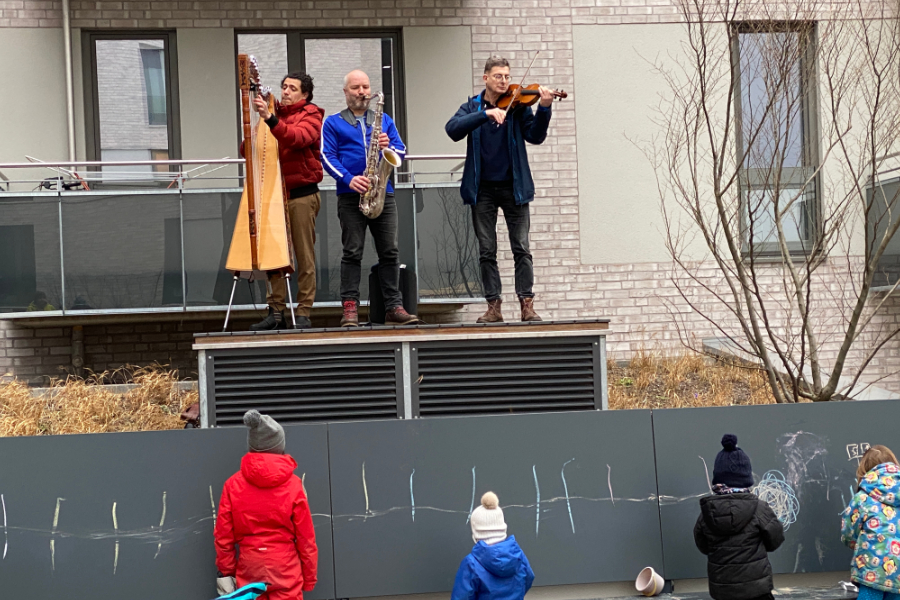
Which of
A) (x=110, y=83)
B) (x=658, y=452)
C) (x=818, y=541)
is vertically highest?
(x=110, y=83)

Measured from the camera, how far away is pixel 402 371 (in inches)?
249

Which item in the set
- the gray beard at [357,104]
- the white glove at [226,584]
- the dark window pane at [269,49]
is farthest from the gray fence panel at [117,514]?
the dark window pane at [269,49]

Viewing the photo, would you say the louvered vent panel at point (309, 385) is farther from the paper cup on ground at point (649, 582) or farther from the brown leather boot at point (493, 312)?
the paper cup on ground at point (649, 582)

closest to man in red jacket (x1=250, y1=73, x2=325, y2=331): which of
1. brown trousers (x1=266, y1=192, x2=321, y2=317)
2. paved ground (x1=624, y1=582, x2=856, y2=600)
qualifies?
brown trousers (x1=266, y1=192, x2=321, y2=317)

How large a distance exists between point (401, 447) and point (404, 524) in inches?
17.9

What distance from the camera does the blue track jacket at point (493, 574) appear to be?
16.3 ft

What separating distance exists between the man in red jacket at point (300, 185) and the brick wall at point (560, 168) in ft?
15.1

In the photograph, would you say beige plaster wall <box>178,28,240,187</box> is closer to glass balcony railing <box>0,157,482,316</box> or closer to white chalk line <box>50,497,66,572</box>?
glass balcony railing <box>0,157,482,316</box>

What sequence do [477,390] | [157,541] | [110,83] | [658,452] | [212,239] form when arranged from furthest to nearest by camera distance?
1. [110,83]
2. [212,239]
3. [477,390]
4. [658,452]
5. [157,541]

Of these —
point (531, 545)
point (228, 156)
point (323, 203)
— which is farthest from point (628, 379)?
point (228, 156)

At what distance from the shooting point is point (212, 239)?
9.44 m

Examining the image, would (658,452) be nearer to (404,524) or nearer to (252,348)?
(404,524)

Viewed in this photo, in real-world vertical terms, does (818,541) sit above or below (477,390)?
below

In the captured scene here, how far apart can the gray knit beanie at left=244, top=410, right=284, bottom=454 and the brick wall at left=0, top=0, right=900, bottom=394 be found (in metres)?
6.46
